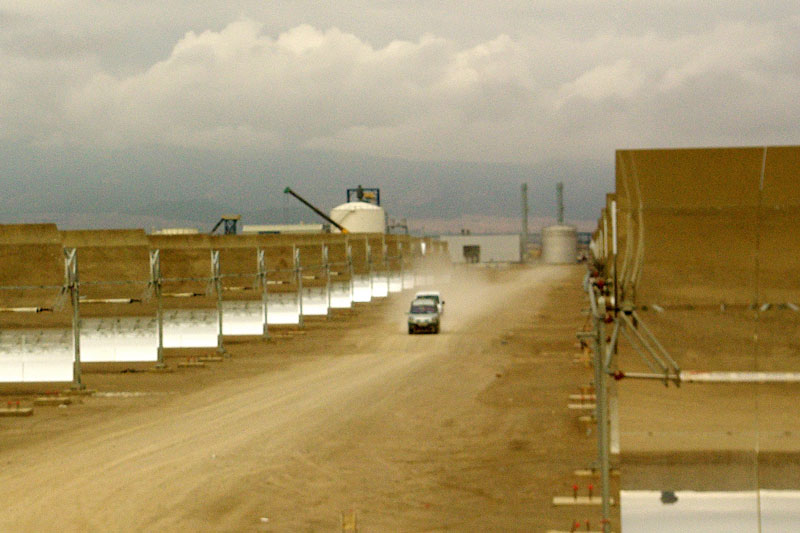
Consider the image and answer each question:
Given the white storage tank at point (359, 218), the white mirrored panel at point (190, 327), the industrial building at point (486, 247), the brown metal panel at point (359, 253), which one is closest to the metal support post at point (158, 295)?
the white mirrored panel at point (190, 327)

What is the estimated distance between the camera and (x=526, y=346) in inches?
1754

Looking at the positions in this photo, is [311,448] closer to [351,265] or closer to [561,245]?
[351,265]

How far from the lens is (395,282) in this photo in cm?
8319

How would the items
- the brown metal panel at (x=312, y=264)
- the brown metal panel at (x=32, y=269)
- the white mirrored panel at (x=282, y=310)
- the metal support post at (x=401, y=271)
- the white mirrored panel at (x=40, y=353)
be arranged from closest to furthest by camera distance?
the white mirrored panel at (x=40, y=353), the brown metal panel at (x=32, y=269), the white mirrored panel at (x=282, y=310), the brown metal panel at (x=312, y=264), the metal support post at (x=401, y=271)

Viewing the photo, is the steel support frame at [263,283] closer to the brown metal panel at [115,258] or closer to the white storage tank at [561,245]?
the brown metal panel at [115,258]

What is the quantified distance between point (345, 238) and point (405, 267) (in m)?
23.9

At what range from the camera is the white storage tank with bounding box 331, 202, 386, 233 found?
10500cm

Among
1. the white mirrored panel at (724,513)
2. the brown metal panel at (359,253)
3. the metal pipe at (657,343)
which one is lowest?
the white mirrored panel at (724,513)

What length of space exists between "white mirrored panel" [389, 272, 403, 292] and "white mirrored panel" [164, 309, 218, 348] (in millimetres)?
37110

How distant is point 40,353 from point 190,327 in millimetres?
11039

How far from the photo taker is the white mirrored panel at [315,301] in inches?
2359

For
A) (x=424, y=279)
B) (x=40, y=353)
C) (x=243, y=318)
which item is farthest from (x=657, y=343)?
(x=424, y=279)

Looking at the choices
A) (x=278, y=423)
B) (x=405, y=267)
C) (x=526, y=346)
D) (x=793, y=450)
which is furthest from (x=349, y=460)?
(x=405, y=267)

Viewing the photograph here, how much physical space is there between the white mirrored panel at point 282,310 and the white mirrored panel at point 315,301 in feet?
13.7
